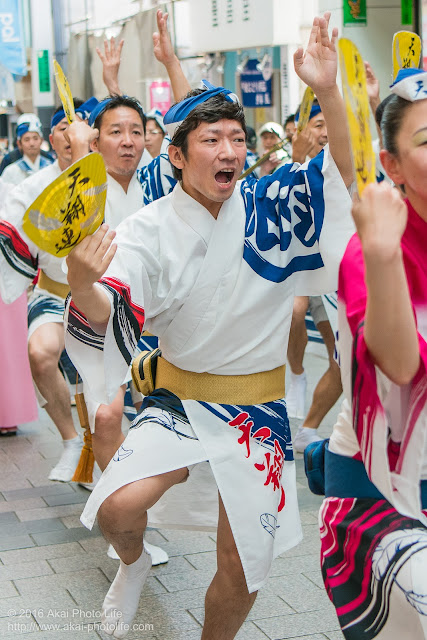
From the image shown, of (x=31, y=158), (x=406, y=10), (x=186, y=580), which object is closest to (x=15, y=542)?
(x=186, y=580)

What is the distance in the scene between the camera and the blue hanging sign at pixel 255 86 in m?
12.3

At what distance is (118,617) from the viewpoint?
299 centimetres

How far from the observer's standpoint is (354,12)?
873 cm

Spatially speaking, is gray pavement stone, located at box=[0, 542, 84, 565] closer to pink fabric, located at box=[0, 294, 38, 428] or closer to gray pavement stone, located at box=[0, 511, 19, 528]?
gray pavement stone, located at box=[0, 511, 19, 528]

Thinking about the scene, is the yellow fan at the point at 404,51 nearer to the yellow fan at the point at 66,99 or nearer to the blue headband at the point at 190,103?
the blue headband at the point at 190,103

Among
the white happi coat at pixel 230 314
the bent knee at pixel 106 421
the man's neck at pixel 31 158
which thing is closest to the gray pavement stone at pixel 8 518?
the bent knee at pixel 106 421

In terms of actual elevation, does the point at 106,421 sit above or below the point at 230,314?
below

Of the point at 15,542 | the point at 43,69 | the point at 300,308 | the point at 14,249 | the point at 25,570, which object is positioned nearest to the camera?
the point at 25,570

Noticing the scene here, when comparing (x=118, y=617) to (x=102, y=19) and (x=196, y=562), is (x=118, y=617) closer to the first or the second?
(x=196, y=562)

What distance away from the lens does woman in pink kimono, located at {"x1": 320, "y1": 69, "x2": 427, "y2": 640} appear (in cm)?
172

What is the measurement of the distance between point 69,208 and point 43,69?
1794 centimetres

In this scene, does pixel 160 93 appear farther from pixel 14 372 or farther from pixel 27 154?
pixel 14 372

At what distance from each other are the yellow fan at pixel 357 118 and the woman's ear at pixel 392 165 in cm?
20

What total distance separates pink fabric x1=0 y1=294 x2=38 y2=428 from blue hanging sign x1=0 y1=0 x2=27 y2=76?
37.7 ft
